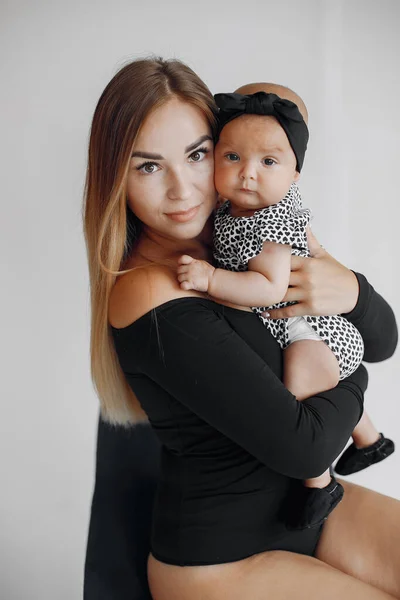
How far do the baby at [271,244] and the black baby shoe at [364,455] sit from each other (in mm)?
244

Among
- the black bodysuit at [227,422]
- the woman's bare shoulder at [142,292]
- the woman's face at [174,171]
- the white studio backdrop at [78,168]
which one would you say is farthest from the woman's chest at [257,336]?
the white studio backdrop at [78,168]

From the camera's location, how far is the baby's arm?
177 cm

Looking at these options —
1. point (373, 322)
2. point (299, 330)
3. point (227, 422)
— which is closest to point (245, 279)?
point (299, 330)

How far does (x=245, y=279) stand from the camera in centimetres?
178

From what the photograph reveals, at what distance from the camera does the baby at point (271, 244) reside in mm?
1789

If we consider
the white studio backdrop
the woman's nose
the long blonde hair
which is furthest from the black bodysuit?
the white studio backdrop

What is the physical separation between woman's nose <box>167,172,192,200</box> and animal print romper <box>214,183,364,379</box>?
0.40 ft

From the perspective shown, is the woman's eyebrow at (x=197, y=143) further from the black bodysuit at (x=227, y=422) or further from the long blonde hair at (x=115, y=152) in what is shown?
the black bodysuit at (x=227, y=422)

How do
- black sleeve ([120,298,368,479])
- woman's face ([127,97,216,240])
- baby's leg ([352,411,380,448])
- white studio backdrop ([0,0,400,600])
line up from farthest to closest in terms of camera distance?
white studio backdrop ([0,0,400,600]) → baby's leg ([352,411,380,448]) → woman's face ([127,97,216,240]) → black sleeve ([120,298,368,479])

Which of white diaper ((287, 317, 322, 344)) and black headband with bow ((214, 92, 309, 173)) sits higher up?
black headband with bow ((214, 92, 309, 173))

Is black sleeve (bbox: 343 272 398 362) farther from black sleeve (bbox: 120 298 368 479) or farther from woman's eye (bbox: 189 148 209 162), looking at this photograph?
woman's eye (bbox: 189 148 209 162)

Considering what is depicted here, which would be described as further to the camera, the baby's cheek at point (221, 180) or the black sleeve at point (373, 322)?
the black sleeve at point (373, 322)

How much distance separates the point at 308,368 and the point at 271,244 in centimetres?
29

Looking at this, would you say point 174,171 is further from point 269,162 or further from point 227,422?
point 227,422
